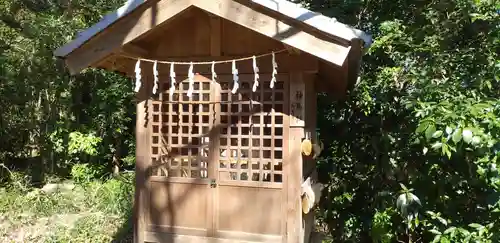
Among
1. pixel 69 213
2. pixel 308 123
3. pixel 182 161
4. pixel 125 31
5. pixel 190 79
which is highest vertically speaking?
pixel 125 31

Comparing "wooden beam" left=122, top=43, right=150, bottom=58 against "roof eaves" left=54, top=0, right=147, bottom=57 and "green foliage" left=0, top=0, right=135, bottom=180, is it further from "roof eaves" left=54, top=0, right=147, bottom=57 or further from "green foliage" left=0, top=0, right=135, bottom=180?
"green foliage" left=0, top=0, right=135, bottom=180

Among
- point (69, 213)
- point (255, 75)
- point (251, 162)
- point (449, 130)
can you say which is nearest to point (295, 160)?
point (251, 162)

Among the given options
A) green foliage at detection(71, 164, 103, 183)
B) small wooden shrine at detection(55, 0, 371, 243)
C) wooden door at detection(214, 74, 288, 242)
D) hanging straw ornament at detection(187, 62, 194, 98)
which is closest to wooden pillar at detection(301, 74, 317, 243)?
small wooden shrine at detection(55, 0, 371, 243)

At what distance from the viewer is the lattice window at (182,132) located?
13.2 ft

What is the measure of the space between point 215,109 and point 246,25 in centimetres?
89

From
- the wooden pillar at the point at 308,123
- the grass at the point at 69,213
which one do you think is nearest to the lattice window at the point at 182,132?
the wooden pillar at the point at 308,123

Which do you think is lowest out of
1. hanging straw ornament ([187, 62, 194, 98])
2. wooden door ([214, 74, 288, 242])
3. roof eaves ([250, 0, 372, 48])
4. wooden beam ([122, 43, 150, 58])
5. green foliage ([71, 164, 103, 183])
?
green foliage ([71, 164, 103, 183])

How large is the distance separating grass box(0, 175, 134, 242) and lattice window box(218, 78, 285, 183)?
3.19m

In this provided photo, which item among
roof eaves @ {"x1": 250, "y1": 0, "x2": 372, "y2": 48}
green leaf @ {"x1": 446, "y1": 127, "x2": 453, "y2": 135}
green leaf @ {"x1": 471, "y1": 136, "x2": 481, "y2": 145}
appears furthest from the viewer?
roof eaves @ {"x1": 250, "y1": 0, "x2": 372, "y2": 48}

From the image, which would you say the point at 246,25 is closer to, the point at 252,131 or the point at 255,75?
the point at 255,75

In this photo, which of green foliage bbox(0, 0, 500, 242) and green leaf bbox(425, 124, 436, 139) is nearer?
green leaf bbox(425, 124, 436, 139)

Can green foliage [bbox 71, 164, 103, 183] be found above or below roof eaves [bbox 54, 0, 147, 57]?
below

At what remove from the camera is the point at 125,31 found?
3.72m

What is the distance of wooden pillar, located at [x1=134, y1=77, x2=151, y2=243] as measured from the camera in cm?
412
